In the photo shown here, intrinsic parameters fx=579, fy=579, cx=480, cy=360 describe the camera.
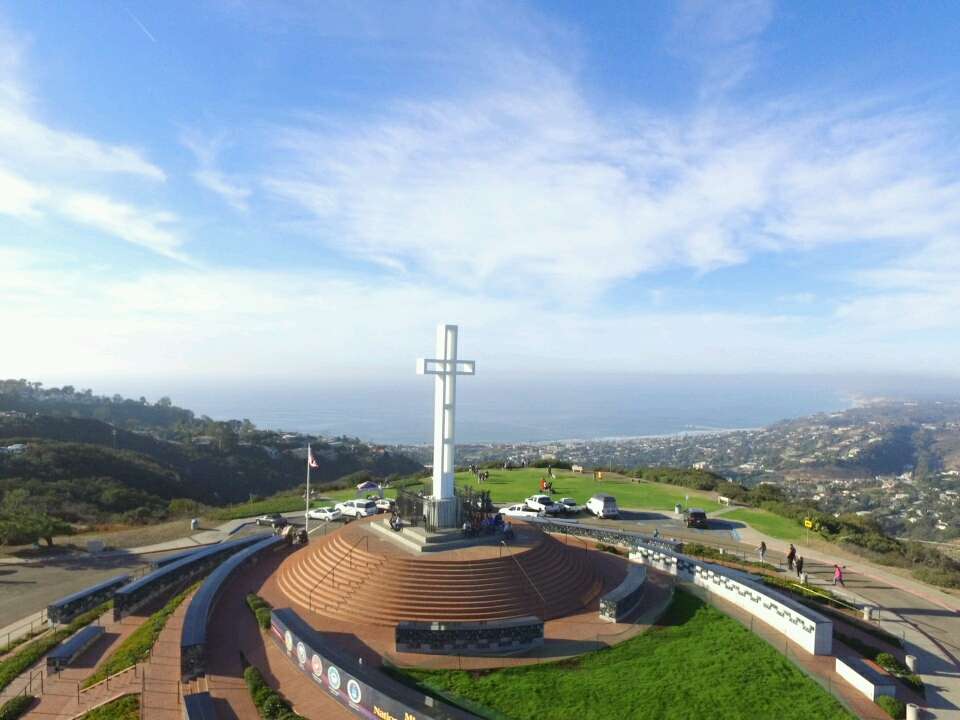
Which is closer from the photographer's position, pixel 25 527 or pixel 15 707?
pixel 15 707

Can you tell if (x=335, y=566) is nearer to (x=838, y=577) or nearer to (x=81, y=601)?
(x=81, y=601)

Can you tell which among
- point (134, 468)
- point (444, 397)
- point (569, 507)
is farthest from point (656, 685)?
point (134, 468)

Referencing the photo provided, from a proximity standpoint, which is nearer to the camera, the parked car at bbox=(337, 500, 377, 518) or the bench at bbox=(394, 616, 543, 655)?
the bench at bbox=(394, 616, 543, 655)

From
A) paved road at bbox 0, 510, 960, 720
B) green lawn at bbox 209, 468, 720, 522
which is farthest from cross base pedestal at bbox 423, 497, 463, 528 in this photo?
green lawn at bbox 209, 468, 720, 522

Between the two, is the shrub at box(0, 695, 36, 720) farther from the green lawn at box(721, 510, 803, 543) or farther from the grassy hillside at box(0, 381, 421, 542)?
the green lawn at box(721, 510, 803, 543)

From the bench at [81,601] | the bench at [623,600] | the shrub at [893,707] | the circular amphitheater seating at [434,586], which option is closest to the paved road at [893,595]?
the shrub at [893,707]

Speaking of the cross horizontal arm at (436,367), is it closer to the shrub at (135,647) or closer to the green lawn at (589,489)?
the shrub at (135,647)

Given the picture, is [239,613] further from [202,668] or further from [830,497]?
[830,497]
